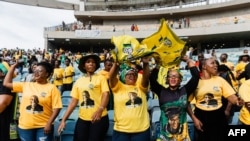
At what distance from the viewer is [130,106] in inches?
149

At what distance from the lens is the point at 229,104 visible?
13.6ft

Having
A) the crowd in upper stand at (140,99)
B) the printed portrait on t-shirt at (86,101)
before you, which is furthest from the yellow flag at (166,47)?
the printed portrait on t-shirt at (86,101)

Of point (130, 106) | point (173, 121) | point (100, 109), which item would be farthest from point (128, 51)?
point (173, 121)

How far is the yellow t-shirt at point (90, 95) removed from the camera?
4035mm

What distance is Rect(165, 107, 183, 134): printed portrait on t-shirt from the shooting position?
140 inches

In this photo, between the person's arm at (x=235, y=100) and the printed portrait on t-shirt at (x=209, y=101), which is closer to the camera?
the person's arm at (x=235, y=100)

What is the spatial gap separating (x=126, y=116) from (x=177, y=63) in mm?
866

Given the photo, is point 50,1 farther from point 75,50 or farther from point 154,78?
point 154,78

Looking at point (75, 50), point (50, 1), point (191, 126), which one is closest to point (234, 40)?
point (75, 50)

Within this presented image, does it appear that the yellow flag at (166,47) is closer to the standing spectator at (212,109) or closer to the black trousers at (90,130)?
the standing spectator at (212,109)

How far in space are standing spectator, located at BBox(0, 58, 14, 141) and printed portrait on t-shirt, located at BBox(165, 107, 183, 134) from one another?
2.02 meters

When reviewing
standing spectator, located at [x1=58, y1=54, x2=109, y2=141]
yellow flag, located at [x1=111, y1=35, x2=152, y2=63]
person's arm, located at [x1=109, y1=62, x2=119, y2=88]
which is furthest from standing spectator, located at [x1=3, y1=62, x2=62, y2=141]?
yellow flag, located at [x1=111, y1=35, x2=152, y2=63]

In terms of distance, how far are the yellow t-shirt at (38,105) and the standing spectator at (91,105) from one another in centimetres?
20

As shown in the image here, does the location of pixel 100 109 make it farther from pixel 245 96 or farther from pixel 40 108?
pixel 245 96
